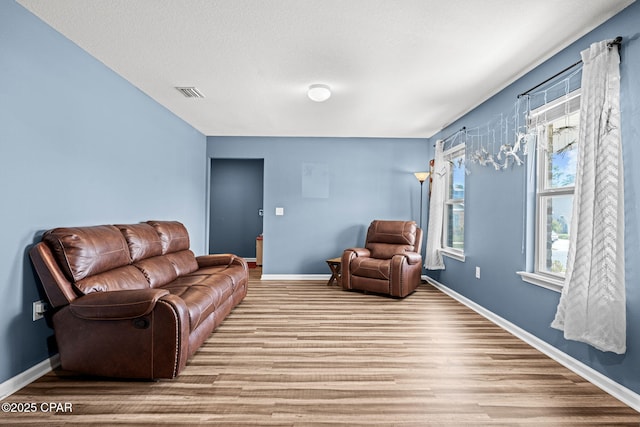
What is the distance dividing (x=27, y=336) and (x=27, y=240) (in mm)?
625

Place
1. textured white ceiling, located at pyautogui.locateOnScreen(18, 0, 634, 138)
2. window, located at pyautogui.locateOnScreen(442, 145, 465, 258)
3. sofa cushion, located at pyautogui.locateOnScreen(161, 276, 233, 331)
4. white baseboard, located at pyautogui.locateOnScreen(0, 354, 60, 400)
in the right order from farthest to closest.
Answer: window, located at pyautogui.locateOnScreen(442, 145, 465, 258)
sofa cushion, located at pyautogui.locateOnScreen(161, 276, 233, 331)
textured white ceiling, located at pyautogui.locateOnScreen(18, 0, 634, 138)
white baseboard, located at pyautogui.locateOnScreen(0, 354, 60, 400)

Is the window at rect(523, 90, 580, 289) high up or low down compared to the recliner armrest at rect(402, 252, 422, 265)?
up

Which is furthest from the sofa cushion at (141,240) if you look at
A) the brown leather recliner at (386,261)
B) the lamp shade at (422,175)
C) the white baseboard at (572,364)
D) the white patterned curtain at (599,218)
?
the lamp shade at (422,175)

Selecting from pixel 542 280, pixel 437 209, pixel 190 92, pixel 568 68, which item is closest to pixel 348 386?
pixel 542 280

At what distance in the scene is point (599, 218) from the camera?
1.98m

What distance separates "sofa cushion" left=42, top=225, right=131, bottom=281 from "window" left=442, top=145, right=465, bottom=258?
3.88 m

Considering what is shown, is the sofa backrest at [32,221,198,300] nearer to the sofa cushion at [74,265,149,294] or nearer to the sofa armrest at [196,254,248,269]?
the sofa cushion at [74,265,149,294]

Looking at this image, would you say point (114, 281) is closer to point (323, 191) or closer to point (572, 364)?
point (572, 364)

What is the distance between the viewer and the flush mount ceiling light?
127 inches

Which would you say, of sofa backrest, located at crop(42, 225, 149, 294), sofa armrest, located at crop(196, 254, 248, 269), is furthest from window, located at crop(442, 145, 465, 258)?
sofa backrest, located at crop(42, 225, 149, 294)

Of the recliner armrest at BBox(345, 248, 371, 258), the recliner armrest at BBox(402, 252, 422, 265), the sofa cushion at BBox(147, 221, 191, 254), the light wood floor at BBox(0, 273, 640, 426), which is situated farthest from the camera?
the recliner armrest at BBox(345, 248, 371, 258)

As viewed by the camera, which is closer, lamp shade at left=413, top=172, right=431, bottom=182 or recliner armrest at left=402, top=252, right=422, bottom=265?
recliner armrest at left=402, top=252, right=422, bottom=265

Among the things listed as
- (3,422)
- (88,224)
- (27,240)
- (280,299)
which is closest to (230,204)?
(280,299)

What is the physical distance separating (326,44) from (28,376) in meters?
3.07
